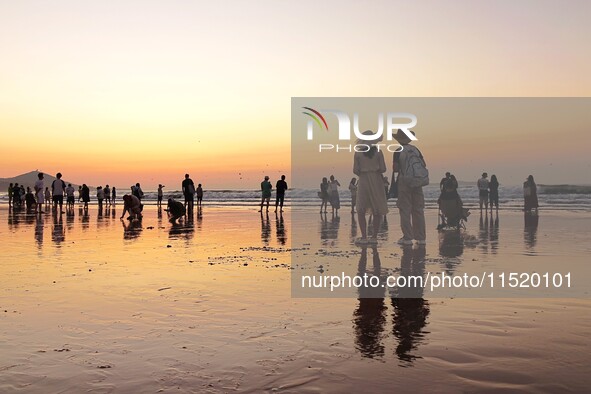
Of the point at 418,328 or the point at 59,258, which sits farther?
the point at 59,258

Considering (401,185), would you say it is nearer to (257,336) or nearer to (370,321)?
(370,321)

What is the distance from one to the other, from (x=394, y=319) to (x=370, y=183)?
7659 mm

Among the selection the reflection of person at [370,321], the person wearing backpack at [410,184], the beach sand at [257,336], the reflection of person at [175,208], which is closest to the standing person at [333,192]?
the reflection of person at [175,208]

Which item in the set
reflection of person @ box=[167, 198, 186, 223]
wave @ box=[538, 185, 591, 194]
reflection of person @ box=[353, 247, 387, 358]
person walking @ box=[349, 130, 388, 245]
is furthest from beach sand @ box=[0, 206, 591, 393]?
wave @ box=[538, 185, 591, 194]

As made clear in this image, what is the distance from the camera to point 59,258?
37.0 feet

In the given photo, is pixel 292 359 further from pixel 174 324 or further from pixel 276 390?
pixel 174 324

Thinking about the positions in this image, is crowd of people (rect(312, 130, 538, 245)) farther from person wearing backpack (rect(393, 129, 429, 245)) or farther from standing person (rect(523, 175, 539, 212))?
standing person (rect(523, 175, 539, 212))

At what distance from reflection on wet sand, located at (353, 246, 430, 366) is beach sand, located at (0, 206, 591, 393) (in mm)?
22

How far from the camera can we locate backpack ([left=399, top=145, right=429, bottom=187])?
12461mm

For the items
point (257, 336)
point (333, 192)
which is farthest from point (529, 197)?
point (257, 336)

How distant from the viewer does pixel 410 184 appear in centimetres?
1260

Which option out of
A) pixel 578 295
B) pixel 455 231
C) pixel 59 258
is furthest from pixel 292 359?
pixel 455 231

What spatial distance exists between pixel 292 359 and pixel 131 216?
74.8 feet

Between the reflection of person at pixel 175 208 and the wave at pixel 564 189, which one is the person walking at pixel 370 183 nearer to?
the reflection of person at pixel 175 208
